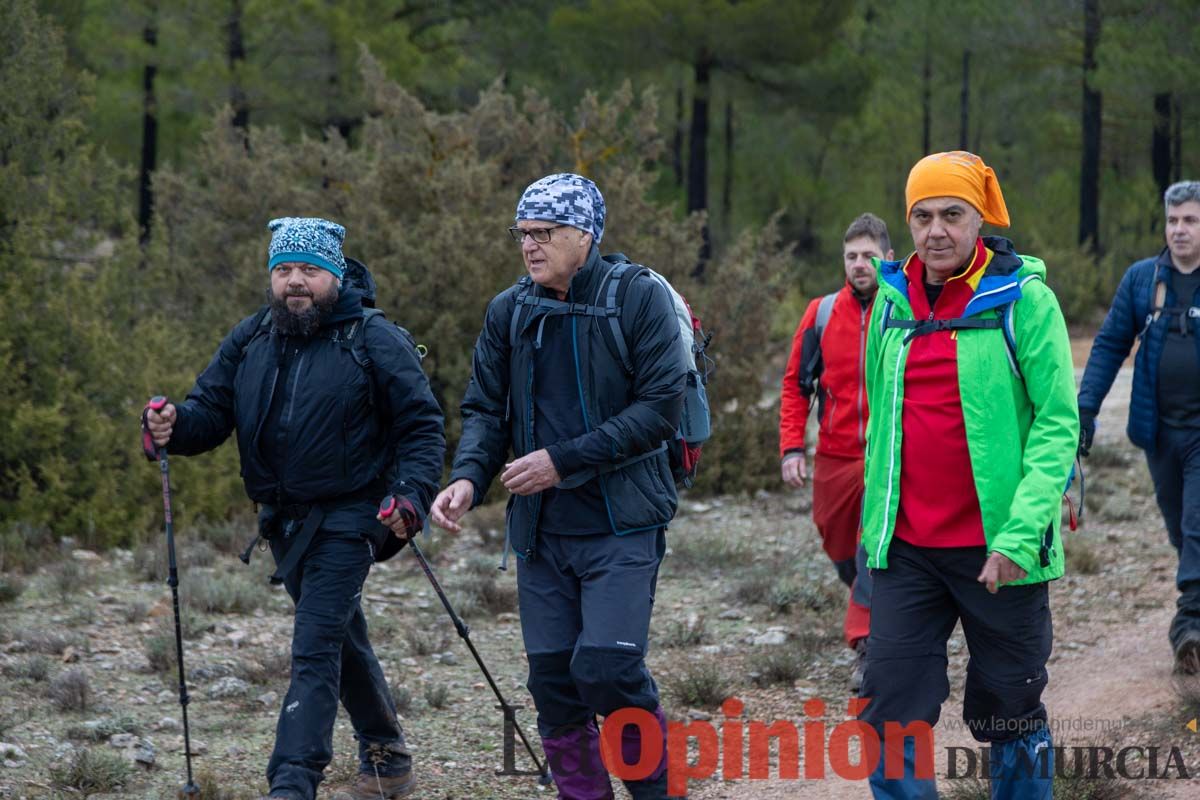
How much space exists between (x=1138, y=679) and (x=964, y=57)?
2613 cm

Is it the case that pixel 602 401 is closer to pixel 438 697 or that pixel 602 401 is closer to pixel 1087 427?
pixel 438 697

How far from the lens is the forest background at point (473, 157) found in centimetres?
1055

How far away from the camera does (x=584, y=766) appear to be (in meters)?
4.34

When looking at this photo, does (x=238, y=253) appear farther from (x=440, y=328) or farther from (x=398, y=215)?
(x=440, y=328)

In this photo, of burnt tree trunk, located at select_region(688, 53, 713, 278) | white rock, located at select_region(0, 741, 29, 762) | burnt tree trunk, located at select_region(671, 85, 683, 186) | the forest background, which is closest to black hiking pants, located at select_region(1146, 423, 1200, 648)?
white rock, located at select_region(0, 741, 29, 762)

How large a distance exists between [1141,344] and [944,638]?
117 inches

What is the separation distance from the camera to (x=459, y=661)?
7.39m

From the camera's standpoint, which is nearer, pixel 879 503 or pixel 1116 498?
pixel 879 503

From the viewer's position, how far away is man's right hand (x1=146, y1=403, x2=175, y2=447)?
479 cm

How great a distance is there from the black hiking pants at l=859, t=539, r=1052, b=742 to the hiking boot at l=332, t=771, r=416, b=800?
2.07 metres

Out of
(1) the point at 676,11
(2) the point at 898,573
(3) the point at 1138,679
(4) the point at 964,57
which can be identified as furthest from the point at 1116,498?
(4) the point at 964,57

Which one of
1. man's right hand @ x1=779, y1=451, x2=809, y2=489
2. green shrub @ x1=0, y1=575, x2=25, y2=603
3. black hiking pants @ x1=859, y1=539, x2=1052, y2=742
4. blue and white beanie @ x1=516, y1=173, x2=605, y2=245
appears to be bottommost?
green shrub @ x1=0, y1=575, x2=25, y2=603

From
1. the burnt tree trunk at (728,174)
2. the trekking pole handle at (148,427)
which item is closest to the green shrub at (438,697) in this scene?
the trekking pole handle at (148,427)

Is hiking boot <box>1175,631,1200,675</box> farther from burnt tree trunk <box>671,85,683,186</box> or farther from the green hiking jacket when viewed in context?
burnt tree trunk <box>671,85,683,186</box>
